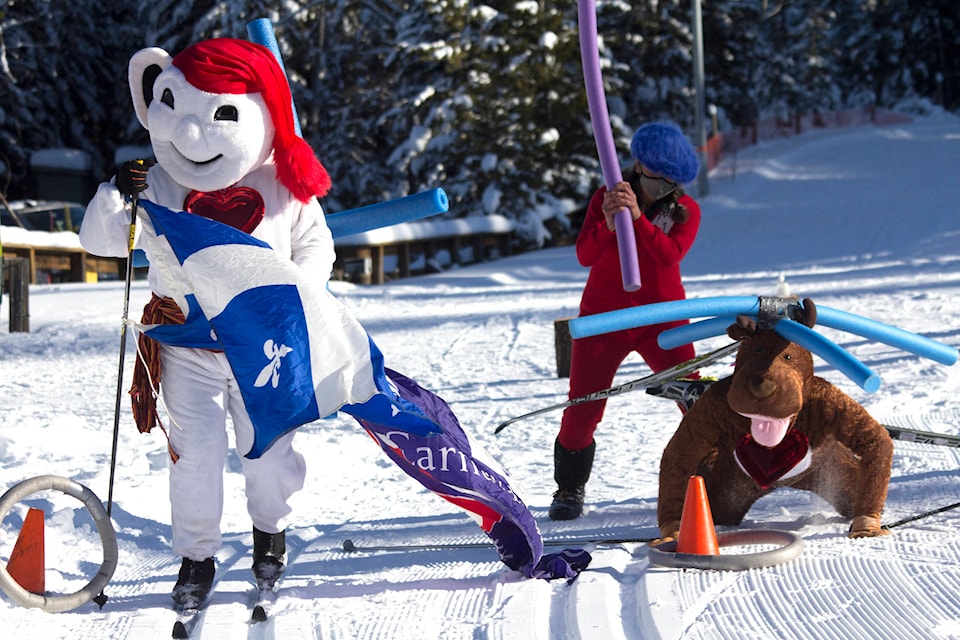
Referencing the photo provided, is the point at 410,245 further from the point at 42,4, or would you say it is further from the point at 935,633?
the point at 935,633

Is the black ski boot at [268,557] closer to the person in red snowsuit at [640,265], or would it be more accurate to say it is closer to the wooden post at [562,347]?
the person in red snowsuit at [640,265]

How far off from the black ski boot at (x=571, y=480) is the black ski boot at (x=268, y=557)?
1157mm

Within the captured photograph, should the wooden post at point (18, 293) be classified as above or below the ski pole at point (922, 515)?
above

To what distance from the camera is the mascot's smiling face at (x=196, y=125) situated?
3291 millimetres

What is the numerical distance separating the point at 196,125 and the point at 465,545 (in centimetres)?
171

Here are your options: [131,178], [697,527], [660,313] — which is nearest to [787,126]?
[660,313]

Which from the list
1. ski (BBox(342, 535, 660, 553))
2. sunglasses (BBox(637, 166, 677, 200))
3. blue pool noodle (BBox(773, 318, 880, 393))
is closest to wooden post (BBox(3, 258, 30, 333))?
ski (BBox(342, 535, 660, 553))

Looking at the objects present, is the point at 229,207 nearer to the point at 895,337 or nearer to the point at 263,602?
the point at 263,602

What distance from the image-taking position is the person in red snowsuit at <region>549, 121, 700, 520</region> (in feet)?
13.3

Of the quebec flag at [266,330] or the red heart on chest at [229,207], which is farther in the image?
the red heart on chest at [229,207]

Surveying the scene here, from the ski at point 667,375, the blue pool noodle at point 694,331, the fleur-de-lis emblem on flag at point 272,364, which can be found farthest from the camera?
the ski at point 667,375

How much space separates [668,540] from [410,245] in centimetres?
1375

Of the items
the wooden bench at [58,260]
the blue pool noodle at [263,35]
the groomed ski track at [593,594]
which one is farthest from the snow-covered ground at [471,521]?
the wooden bench at [58,260]

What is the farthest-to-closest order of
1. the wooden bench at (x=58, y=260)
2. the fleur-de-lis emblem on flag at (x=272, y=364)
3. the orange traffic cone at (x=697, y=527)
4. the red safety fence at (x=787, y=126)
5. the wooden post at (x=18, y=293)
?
the red safety fence at (x=787, y=126) < the wooden bench at (x=58, y=260) < the wooden post at (x=18, y=293) < the orange traffic cone at (x=697, y=527) < the fleur-de-lis emblem on flag at (x=272, y=364)
